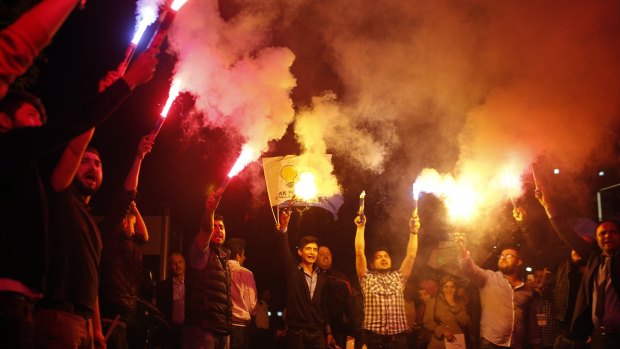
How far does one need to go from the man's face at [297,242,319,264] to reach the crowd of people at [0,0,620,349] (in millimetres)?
18

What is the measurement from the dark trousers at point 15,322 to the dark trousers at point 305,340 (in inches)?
183

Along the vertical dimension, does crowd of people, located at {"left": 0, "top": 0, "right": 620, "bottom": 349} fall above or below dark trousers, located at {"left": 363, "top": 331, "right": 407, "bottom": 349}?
above

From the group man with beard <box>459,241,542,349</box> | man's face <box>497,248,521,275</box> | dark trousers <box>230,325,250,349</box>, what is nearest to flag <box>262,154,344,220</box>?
dark trousers <box>230,325,250,349</box>

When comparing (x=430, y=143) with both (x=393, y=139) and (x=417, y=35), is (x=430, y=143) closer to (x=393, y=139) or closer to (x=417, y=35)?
(x=393, y=139)

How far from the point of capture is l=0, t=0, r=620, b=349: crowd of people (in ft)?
8.51

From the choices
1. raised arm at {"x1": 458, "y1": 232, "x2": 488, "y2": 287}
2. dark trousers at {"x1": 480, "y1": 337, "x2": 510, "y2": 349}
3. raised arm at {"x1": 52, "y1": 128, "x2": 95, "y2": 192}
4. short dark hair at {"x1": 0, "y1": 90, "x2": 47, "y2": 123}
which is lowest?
dark trousers at {"x1": 480, "y1": 337, "x2": 510, "y2": 349}

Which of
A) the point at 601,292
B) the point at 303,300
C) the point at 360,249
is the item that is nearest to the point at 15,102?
the point at 303,300

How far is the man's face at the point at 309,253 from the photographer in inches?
290

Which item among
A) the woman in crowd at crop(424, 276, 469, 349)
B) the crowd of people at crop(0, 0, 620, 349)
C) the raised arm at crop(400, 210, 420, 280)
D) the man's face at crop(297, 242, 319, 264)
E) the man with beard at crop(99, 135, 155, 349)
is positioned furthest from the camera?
the woman in crowd at crop(424, 276, 469, 349)

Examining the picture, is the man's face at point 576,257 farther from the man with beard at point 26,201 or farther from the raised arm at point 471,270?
the man with beard at point 26,201

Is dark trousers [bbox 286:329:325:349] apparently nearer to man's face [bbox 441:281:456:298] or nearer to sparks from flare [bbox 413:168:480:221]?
man's face [bbox 441:281:456:298]

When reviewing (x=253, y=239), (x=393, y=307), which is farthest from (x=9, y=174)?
(x=253, y=239)

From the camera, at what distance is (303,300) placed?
23.1 ft

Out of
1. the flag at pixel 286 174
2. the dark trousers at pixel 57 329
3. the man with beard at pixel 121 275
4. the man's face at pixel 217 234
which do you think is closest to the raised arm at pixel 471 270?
the flag at pixel 286 174
